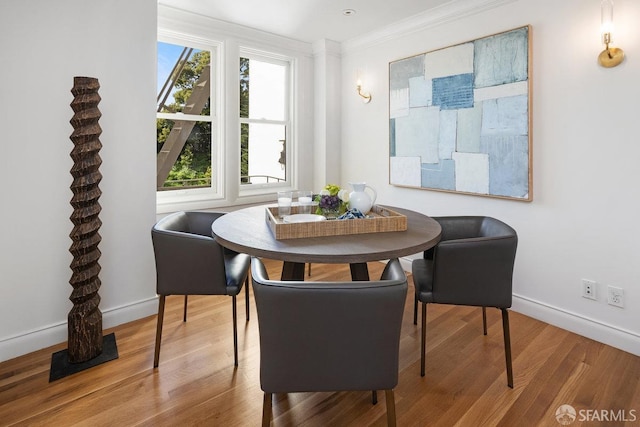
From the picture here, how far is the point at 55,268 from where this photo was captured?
219 centimetres

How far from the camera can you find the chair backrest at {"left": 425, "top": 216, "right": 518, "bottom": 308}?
1.69 metres

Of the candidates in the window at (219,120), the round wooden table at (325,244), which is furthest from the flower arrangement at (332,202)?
the window at (219,120)

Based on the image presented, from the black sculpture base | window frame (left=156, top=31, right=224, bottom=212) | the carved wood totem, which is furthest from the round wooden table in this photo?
window frame (left=156, top=31, right=224, bottom=212)

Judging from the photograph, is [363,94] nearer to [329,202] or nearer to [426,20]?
[426,20]

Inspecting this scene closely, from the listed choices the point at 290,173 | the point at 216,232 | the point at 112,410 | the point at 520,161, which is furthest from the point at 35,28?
the point at 520,161

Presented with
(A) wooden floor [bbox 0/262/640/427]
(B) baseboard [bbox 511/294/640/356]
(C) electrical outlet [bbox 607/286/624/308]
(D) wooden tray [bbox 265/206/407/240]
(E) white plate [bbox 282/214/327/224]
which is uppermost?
(E) white plate [bbox 282/214/327/224]

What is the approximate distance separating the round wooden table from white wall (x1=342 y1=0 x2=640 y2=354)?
42.8 inches

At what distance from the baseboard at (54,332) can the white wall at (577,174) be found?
8.77 feet

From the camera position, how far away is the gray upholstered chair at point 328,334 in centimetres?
110

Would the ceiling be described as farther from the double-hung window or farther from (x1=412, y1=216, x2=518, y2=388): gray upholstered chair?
(x1=412, y1=216, x2=518, y2=388): gray upholstered chair

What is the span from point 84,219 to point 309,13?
250 centimetres

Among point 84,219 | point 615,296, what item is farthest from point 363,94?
point 84,219

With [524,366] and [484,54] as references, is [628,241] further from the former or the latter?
[484,54]

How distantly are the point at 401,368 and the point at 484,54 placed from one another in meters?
2.34
